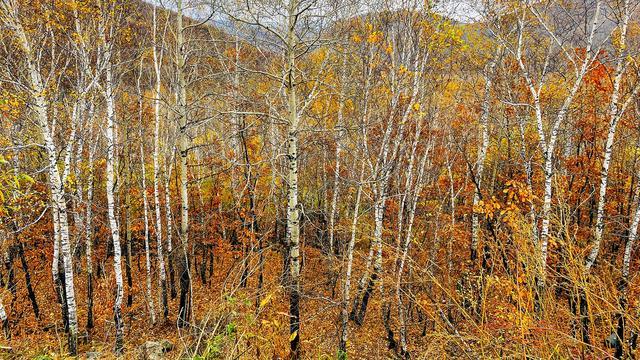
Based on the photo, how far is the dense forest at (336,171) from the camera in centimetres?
548

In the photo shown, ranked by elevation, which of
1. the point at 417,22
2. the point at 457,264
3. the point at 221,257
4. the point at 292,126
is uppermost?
the point at 417,22

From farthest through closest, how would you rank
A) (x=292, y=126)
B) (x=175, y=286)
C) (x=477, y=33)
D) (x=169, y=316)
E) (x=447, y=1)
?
(x=175, y=286) < (x=169, y=316) < (x=477, y=33) < (x=447, y=1) < (x=292, y=126)

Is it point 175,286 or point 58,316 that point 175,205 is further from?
point 58,316

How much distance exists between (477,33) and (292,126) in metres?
8.08

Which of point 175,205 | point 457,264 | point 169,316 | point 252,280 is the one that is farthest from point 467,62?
point 175,205

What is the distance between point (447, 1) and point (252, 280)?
1303 cm

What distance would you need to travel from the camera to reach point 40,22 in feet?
25.4

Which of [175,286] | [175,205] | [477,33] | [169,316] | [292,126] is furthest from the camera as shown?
[175,205]

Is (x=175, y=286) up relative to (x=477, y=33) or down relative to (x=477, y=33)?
down

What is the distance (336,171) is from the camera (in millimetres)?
11945

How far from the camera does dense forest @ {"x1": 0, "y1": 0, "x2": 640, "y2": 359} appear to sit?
18.0 ft

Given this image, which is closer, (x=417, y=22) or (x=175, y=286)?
(x=417, y=22)

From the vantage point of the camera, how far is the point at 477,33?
1098cm

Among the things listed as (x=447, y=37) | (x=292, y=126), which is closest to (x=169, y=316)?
(x=292, y=126)
